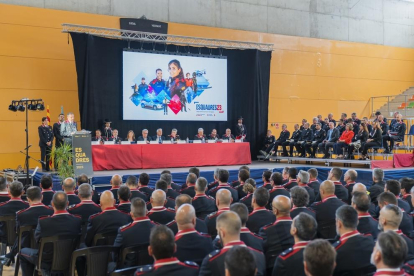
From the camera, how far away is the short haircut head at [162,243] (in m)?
2.67

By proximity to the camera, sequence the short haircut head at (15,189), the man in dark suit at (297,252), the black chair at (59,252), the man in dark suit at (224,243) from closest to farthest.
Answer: the man in dark suit at (224,243), the man in dark suit at (297,252), the black chair at (59,252), the short haircut head at (15,189)

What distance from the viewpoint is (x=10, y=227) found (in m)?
5.10

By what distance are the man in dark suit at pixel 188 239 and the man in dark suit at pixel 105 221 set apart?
3.99ft

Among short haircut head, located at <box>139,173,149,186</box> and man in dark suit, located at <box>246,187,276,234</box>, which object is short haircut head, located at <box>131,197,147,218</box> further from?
short haircut head, located at <box>139,173,149,186</box>

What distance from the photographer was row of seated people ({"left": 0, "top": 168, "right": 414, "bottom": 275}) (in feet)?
9.61

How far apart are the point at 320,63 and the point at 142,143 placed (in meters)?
9.20

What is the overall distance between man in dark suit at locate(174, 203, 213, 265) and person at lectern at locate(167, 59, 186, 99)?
11283 mm

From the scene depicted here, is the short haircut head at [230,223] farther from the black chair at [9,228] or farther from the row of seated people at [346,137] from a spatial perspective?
the row of seated people at [346,137]

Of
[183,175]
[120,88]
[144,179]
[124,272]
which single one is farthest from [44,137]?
[124,272]

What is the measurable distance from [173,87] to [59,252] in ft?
35.2

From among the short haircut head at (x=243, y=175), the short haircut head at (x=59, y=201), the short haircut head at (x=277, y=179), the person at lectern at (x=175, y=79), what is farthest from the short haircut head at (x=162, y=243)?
the person at lectern at (x=175, y=79)

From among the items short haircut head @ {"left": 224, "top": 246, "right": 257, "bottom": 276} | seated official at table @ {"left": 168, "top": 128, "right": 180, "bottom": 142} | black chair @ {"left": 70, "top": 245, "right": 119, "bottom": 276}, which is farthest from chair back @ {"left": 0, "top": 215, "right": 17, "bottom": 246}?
seated official at table @ {"left": 168, "top": 128, "right": 180, "bottom": 142}

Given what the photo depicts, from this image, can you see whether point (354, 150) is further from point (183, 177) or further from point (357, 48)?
point (357, 48)

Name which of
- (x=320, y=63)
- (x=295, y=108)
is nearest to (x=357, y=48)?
(x=320, y=63)
